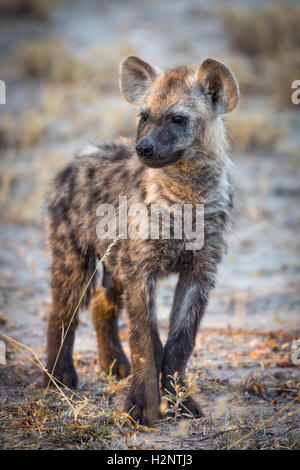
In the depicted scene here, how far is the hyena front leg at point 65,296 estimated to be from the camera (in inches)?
154

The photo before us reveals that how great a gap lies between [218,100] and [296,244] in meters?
3.56

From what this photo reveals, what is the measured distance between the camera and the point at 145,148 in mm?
3227

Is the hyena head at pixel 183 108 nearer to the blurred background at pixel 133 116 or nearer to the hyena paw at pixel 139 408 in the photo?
the blurred background at pixel 133 116

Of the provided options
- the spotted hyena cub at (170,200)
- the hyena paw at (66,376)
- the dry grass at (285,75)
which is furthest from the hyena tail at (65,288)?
the dry grass at (285,75)

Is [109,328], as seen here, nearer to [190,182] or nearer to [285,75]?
[190,182]

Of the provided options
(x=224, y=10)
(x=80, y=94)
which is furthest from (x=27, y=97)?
(x=224, y=10)

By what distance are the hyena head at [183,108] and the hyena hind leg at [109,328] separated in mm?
A: 1183

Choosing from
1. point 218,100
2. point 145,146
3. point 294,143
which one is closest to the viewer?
point 145,146

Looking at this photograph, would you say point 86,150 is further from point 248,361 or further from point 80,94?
point 80,94

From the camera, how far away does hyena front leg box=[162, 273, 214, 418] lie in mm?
3447

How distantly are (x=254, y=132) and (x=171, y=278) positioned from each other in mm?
4761

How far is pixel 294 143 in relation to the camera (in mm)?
8930

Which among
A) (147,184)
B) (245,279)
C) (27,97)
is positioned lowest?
(245,279)

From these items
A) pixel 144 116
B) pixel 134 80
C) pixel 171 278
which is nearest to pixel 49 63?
Result: pixel 171 278
